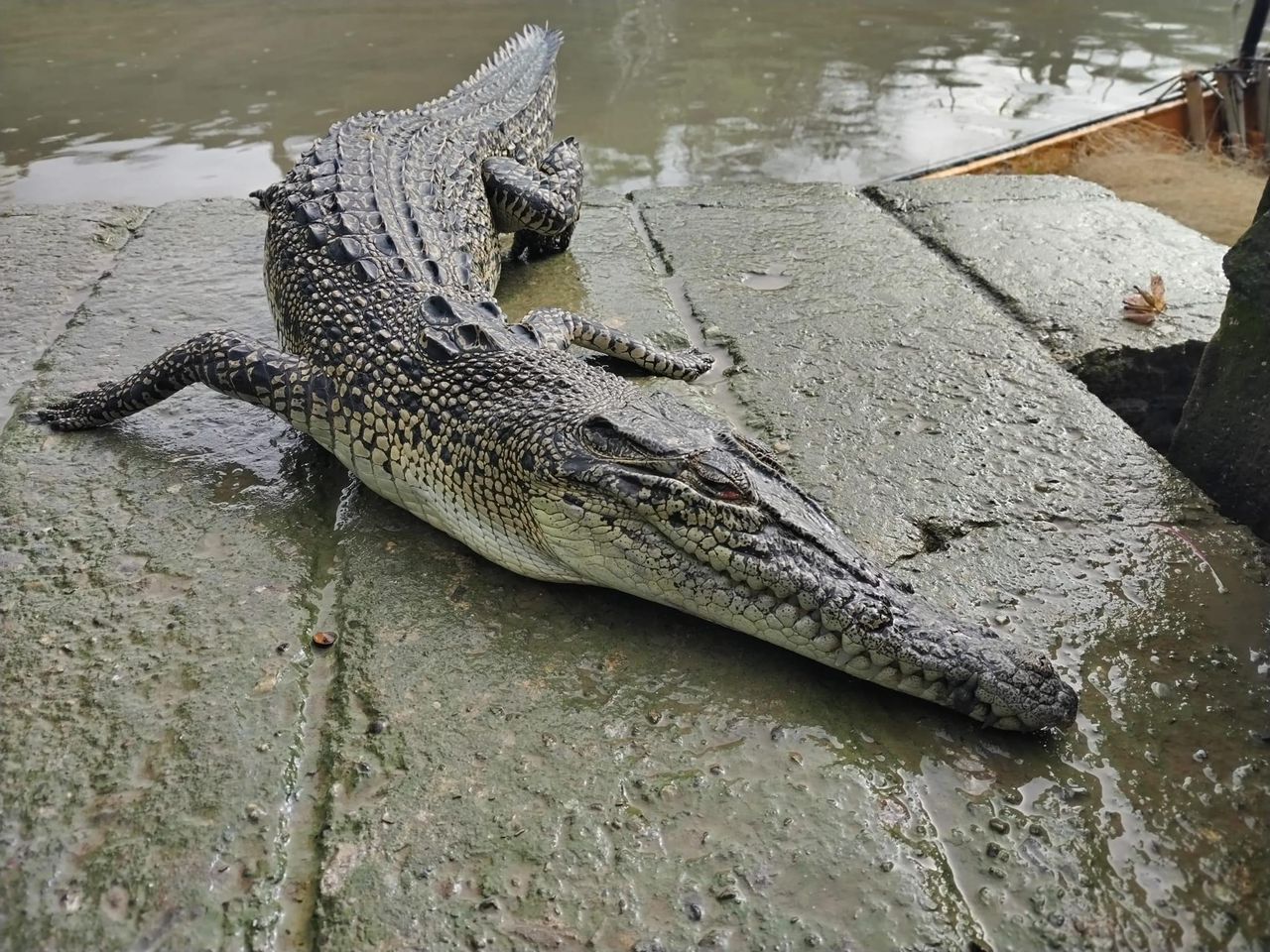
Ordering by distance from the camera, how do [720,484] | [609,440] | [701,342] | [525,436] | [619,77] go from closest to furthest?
[720,484] < [609,440] < [525,436] < [701,342] < [619,77]

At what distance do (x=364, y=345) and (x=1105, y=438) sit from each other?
263 centimetres

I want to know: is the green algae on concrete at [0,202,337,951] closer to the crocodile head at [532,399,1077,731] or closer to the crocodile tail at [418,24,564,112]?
the crocodile head at [532,399,1077,731]

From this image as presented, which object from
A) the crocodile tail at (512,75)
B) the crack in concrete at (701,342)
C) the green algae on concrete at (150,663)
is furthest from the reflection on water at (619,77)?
the green algae on concrete at (150,663)

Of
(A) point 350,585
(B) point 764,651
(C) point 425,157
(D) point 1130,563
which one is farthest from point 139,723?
(C) point 425,157

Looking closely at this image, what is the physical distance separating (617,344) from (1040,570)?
183 cm

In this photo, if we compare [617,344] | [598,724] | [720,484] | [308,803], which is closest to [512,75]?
[617,344]

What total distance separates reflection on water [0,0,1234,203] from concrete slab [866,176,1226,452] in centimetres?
205

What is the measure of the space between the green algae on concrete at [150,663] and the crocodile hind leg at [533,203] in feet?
6.04

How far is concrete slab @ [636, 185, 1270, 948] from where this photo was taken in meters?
1.99

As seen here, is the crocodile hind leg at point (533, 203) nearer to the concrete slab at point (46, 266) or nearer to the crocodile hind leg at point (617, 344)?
the crocodile hind leg at point (617, 344)

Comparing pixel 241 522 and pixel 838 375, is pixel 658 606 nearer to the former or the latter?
pixel 241 522

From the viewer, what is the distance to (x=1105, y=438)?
3459 mm

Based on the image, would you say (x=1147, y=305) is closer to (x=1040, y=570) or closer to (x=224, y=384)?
(x=1040, y=570)

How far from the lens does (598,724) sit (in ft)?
7.68
